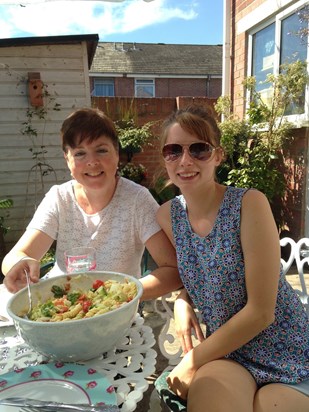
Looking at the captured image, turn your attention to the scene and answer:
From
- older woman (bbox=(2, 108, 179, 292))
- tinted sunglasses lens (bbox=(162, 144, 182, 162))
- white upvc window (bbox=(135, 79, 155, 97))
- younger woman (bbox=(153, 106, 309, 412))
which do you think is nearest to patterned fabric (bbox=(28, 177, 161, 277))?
older woman (bbox=(2, 108, 179, 292))

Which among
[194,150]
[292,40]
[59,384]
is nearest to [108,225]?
[194,150]

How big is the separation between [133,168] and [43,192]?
4.61ft

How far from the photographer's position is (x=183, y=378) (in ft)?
3.92

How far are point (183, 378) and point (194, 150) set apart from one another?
793mm

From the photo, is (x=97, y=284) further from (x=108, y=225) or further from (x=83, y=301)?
(x=108, y=225)

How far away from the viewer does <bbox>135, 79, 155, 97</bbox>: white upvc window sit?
22453 millimetres

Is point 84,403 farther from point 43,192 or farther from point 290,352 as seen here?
point 43,192

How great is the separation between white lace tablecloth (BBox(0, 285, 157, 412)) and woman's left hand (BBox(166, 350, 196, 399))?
138 millimetres

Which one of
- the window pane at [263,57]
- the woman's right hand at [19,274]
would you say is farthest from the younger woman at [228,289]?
the window pane at [263,57]

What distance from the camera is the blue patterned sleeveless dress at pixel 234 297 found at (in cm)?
124

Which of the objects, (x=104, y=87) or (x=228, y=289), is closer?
(x=228, y=289)

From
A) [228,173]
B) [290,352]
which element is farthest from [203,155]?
[228,173]

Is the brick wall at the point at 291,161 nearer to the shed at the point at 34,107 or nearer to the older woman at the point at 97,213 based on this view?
the shed at the point at 34,107

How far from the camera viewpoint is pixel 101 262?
1.63 meters
